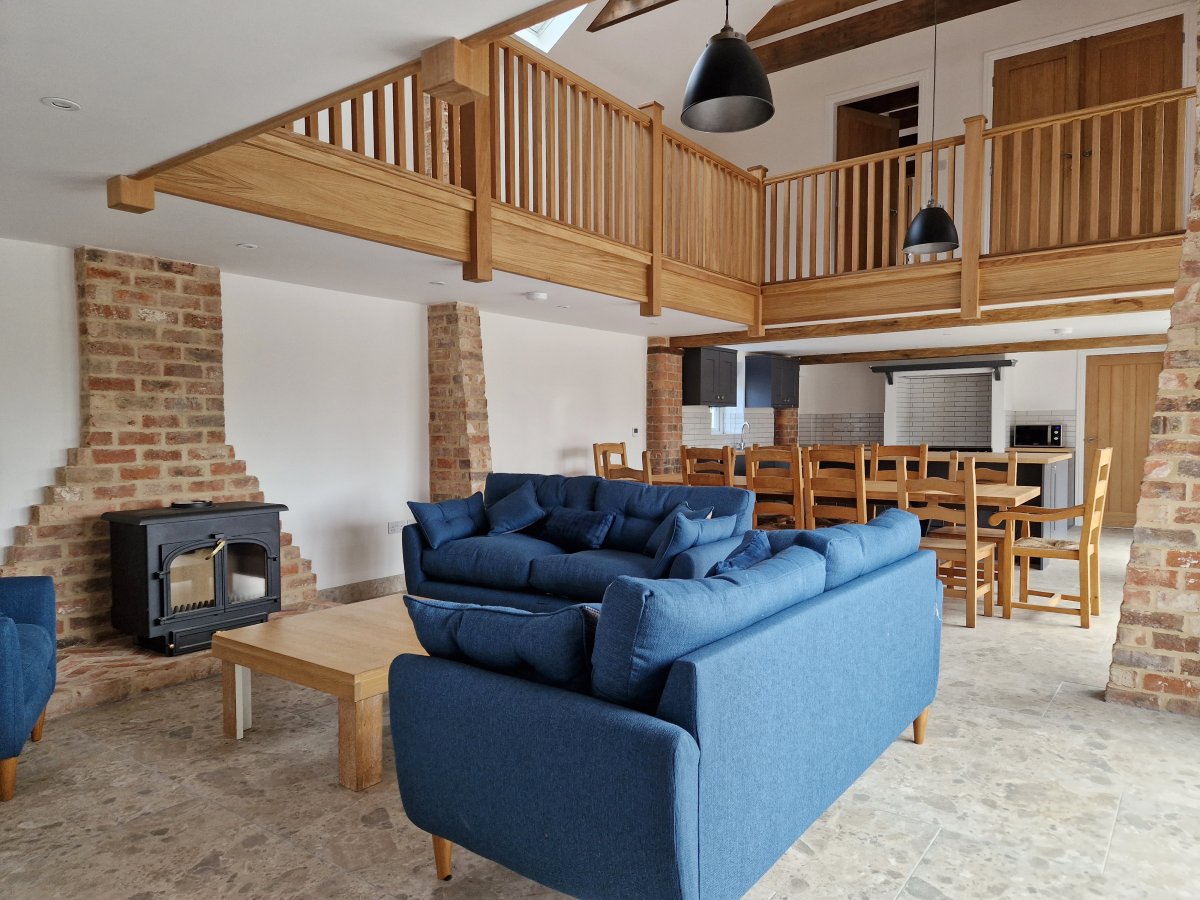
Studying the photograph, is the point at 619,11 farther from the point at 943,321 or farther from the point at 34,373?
the point at 34,373

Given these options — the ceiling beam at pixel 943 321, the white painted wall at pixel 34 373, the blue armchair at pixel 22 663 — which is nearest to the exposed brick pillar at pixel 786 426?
the ceiling beam at pixel 943 321

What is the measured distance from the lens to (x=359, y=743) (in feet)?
8.80

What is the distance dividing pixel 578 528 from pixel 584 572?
1.84 ft

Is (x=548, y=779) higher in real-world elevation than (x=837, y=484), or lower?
lower

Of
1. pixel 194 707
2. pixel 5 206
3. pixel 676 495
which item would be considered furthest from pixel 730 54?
pixel 194 707

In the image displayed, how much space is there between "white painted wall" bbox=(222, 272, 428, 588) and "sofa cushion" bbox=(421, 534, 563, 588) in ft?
3.98

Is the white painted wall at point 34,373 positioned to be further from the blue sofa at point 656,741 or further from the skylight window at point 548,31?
the skylight window at point 548,31

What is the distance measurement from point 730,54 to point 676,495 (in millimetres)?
2435

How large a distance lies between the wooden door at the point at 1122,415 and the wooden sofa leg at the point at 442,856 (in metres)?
9.19

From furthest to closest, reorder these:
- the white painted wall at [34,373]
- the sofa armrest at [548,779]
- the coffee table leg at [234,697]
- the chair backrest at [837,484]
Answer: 1. the chair backrest at [837,484]
2. the white painted wall at [34,373]
3. the coffee table leg at [234,697]
4. the sofa armrest at [548,779]

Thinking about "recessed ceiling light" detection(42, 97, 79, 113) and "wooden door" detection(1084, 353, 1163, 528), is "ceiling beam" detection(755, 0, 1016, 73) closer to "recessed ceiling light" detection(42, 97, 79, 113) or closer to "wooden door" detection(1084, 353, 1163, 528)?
"wooden door" detection(1084, 353, 1163, 528)

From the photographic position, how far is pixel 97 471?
165 inches

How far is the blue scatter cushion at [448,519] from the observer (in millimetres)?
4766

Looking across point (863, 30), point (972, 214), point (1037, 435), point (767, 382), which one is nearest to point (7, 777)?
point (972, 214)
